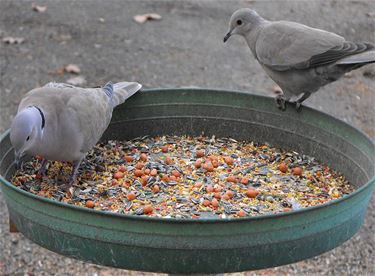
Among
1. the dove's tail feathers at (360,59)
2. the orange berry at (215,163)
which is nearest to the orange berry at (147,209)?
the orange berry at (215,163)

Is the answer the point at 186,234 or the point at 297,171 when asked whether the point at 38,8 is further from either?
the point at 186,234

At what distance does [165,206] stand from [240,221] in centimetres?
60

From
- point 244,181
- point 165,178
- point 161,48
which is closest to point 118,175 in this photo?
point 165,178

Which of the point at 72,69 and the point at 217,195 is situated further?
the point at 72,69

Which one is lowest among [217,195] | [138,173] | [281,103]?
[138,173]

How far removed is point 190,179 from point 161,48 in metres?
5.01

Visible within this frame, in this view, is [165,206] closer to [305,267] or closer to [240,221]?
[240,221]

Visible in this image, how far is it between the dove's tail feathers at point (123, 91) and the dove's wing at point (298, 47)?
2.80 ft

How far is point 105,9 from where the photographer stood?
8.58 meters

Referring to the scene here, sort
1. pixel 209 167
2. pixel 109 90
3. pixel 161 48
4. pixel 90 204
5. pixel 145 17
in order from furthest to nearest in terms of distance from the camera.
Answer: pixel 145 17
pixel 161 48
pixel 109 90
pixel 209 167
pixel 90 204

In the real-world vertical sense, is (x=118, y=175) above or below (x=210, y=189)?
below

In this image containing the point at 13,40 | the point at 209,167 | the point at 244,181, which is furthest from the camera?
the point at 13,40

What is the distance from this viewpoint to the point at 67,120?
9.77 ft

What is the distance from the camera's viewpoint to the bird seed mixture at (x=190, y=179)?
2645 mm
